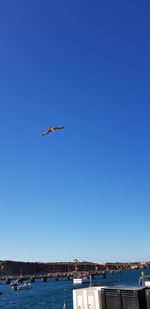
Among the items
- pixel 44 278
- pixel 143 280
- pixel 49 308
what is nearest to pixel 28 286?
pixel 44 278

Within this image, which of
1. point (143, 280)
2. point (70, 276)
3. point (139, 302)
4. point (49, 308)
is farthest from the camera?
point (70, 276)

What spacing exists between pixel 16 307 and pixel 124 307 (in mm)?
60381

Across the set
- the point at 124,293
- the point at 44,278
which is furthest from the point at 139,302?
the point at 44,278

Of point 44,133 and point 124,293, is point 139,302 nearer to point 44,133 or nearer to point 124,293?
point 124,293

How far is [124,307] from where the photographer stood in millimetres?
15727

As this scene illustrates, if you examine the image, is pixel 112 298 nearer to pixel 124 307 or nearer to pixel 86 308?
pixel 124 307

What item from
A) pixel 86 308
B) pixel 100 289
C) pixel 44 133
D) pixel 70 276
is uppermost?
pixel 44 133

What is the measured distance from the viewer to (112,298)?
16641 mm

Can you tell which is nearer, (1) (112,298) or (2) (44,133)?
(1) (112,298)

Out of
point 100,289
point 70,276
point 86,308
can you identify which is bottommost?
point 70,276

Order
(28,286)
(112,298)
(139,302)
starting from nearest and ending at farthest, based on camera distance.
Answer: (139,302)
(112,298)
(28,286)

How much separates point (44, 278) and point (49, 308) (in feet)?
373

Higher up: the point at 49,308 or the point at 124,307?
the point at 124,307

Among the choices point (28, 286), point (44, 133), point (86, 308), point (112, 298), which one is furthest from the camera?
point (28, 286)
